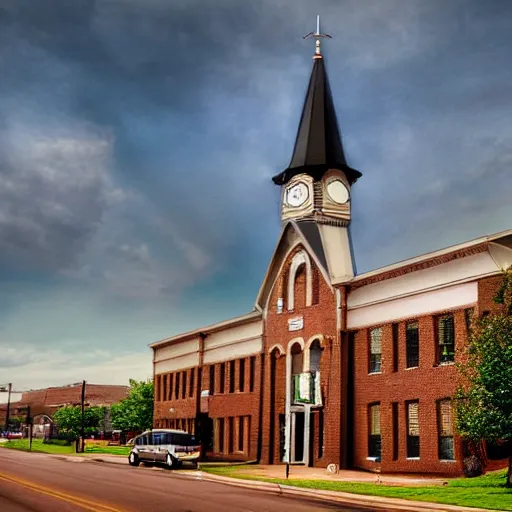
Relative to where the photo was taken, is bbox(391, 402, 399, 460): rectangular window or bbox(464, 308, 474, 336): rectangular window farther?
bbox(391, 402, 399, 460): rectangular window

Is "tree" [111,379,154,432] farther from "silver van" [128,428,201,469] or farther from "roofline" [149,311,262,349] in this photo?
"silver van" [128,428,201,469]

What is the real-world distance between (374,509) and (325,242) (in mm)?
24588

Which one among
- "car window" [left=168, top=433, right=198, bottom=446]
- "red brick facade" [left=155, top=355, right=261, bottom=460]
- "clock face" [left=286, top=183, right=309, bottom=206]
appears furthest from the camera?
"red brick facade" [left=155, top=355, right=261, bottom=460]

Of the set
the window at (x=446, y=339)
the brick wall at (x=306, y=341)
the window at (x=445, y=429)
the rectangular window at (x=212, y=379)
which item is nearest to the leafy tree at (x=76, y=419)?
the rectangular window at (x=212, y=379)

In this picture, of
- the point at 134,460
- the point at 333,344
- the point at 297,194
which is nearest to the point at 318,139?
the point at 297,194

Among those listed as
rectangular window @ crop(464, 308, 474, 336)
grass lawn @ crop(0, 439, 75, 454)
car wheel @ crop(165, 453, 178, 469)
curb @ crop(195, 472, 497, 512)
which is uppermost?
rectangular window @ crop(464, 308, 474, 336)

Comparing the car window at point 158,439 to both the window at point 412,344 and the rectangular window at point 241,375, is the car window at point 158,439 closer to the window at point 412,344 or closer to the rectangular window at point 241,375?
the rectangular window at point 241,375

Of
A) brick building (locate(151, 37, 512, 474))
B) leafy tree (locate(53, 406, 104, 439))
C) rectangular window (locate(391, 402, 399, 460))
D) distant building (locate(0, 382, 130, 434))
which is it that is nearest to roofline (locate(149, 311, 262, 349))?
brick building (locate(151, 37, 512, 474))

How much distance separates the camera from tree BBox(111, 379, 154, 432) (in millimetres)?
74756

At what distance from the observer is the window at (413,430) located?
36469mm

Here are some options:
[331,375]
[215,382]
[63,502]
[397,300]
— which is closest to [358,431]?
[331,375]

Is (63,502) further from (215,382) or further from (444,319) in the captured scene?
(215,382)

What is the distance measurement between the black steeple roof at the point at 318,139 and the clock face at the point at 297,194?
806mm

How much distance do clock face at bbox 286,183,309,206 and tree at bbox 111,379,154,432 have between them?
32813 millimetres
